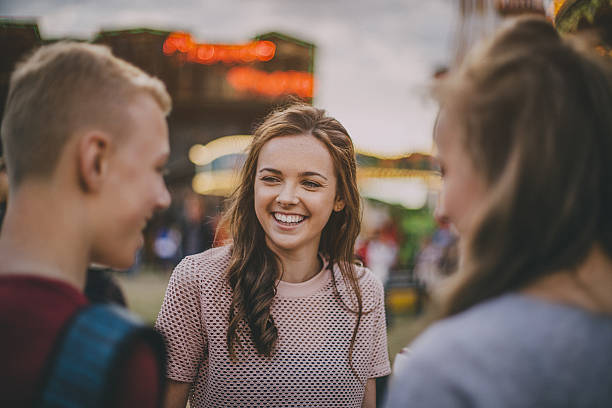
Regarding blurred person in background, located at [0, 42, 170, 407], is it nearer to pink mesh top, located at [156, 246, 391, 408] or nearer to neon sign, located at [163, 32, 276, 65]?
pink mesh top, located at [156, 246, 391, 408]

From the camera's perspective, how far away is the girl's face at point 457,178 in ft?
3.39

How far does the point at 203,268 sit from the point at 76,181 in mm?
937

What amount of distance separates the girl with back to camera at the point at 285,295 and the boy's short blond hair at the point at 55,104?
0.93 meters

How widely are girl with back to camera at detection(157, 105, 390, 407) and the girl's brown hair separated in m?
1.07

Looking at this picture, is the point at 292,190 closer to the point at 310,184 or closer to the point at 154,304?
the point at 310,184

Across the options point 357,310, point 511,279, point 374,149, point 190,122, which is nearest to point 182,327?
point 357,310

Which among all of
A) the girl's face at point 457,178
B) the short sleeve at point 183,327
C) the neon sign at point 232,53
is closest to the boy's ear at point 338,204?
the short sleeve at point 183,327

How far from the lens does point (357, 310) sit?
2.11 meters

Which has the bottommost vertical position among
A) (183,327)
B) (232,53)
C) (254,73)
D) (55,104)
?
(183,327)

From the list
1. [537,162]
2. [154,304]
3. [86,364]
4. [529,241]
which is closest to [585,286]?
[529,241]

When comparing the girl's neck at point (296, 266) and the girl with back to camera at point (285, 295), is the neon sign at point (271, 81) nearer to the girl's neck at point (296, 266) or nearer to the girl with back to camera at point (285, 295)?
the girl with back to camera at point (285, 295)

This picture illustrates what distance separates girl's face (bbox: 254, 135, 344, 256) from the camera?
2051mm

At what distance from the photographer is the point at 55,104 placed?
3.64ft

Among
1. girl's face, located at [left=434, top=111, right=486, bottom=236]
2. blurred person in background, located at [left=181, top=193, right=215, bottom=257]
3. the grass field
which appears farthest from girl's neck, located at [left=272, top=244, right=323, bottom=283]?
blurred person in background, located at [left=181, top=193, right=215, bottom=257]
